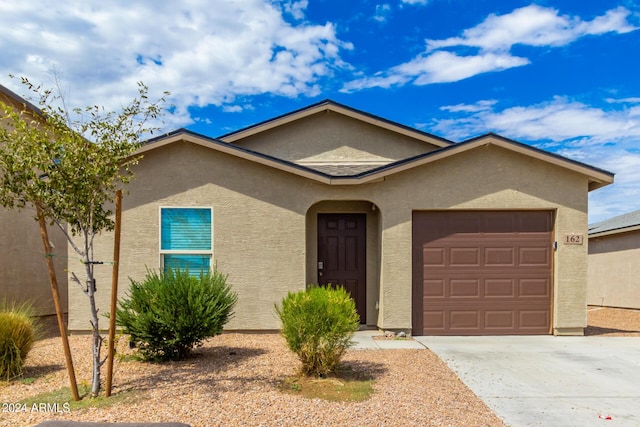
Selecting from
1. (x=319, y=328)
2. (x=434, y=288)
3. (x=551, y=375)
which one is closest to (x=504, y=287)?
(x=434, y=288)

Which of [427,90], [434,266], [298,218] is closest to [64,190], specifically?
[298,218]

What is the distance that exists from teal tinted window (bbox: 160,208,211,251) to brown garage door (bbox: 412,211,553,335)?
4156mm

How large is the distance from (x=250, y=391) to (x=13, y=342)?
330cm

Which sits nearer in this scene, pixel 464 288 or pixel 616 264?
pixel 464 288

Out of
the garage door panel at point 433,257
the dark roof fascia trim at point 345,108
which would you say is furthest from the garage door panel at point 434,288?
the dark roof fascia trim at point 345,108

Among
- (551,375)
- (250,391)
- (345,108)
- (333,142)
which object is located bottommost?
(551,375)

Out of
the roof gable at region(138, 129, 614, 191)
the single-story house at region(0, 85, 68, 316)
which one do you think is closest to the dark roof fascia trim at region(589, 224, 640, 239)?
the roof gable at region(138, 129, 614, 191)

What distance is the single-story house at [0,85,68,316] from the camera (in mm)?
9977

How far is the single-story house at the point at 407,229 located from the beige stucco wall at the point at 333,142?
2573mm

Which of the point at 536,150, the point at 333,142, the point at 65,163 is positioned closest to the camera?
the point at 65,163

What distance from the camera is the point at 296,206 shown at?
28.5ft

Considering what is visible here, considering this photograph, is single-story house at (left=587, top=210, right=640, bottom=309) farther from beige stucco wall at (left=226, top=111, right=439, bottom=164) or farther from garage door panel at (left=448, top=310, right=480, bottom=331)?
garage door panel at (left=448, top=310, right=480, bottom=331)

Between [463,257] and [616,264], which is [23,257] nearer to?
[463,257]

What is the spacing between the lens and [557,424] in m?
4.51
